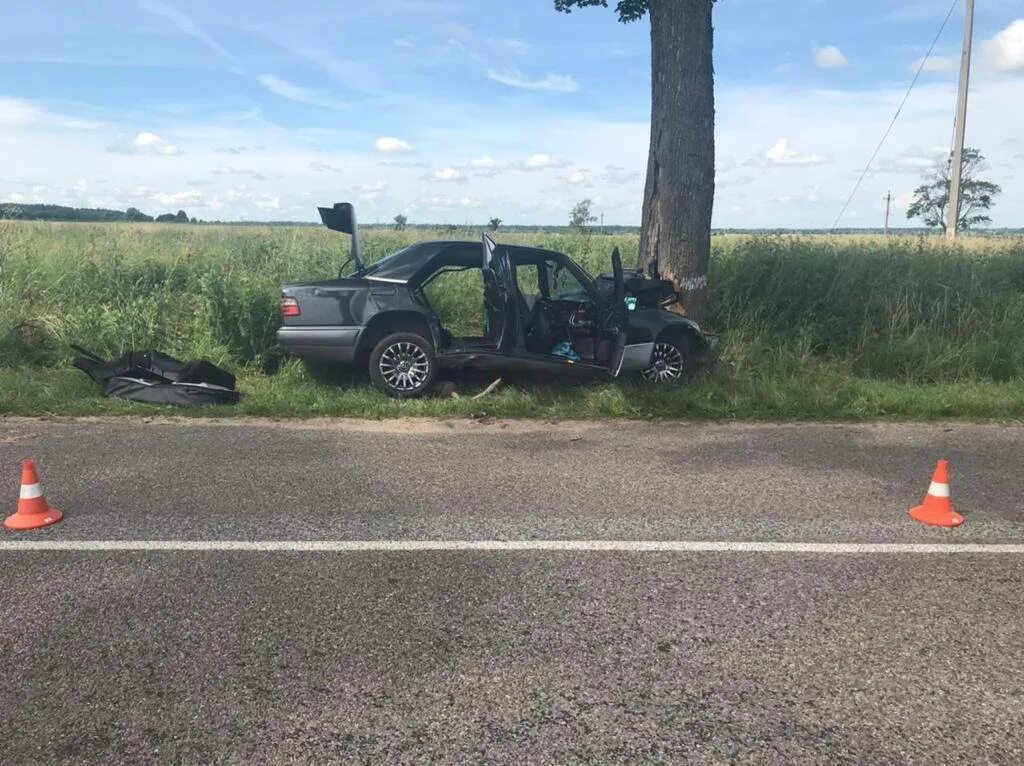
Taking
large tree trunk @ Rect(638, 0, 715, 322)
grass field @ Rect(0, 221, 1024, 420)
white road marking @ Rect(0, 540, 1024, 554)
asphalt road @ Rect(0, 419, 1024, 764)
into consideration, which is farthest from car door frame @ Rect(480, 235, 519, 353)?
white road marking @ Rect(0, 540, 1024, 554)

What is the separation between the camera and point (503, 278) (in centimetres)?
793

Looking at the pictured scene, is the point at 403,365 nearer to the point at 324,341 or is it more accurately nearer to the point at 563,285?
the point at 324,341

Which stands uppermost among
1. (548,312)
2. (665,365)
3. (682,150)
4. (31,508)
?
(682,150)

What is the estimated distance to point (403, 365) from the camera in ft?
27.2

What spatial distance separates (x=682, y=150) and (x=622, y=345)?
8.87 ft

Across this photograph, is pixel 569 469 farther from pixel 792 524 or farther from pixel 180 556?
pixel 180 556

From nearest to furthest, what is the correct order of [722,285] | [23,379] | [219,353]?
1. [23,379]
2. [219,353]
3. [722,285]

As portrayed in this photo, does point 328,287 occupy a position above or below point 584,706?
above

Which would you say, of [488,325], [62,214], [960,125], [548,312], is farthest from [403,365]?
[62,214]

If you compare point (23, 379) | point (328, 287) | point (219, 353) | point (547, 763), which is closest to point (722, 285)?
point (328, 287)

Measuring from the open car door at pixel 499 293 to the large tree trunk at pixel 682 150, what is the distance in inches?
94.4

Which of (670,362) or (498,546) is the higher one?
(670,362)

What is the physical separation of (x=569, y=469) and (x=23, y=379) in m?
6.01

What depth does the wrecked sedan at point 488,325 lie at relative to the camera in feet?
26.7
